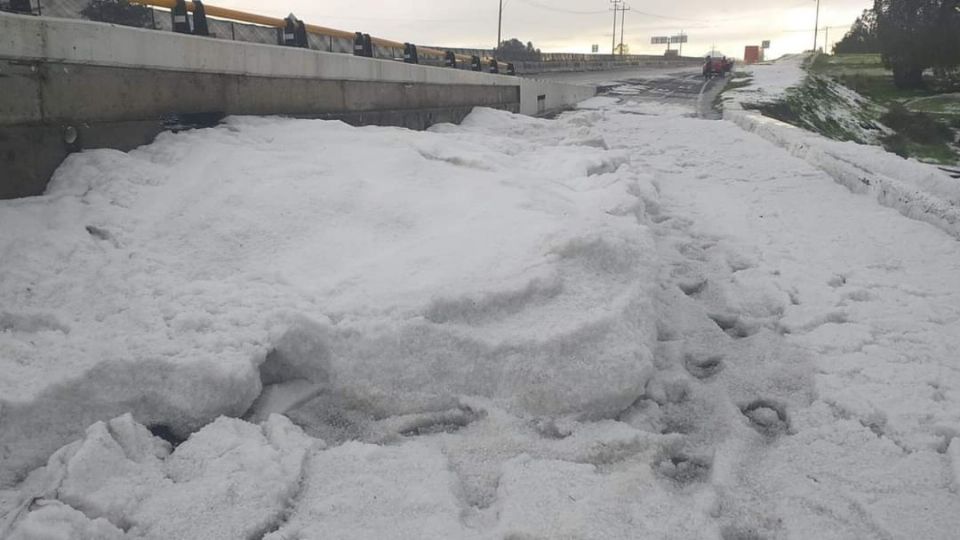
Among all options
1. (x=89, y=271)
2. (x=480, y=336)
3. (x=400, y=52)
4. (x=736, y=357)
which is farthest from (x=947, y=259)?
(x=400, y=52)

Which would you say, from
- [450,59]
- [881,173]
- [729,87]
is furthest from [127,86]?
[729,87]

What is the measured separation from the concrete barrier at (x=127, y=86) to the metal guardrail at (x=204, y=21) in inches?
23.5

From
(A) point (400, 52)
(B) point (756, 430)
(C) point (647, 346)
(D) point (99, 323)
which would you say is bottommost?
(B) point (756, 430)

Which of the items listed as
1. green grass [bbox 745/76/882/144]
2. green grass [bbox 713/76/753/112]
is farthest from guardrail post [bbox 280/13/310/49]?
green grass [bbox 745/76/882/144]

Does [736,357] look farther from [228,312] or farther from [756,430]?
[228,312]

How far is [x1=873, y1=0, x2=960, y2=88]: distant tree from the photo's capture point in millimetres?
32656

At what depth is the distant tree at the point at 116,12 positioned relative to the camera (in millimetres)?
5382

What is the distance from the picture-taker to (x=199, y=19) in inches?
239

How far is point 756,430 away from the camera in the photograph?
2986mm

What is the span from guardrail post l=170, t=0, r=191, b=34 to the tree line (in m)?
39.0

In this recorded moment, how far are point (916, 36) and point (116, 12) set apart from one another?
132 feet

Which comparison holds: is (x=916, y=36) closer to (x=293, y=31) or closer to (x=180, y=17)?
(x=293, y=31)

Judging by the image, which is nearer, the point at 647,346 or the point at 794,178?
the point at 647,346

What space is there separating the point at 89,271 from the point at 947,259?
6.14m
